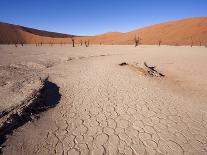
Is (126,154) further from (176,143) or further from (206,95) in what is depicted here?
(206,95)

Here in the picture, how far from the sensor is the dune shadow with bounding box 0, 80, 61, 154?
430 cm

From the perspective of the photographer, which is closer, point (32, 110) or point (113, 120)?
point (113, 120)

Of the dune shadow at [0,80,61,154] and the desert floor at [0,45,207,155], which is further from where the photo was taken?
the dune shadow at [0,80,61,154]

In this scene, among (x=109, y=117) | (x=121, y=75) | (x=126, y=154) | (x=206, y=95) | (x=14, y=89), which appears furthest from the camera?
(x=121, y=75)

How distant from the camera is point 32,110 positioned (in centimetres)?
530

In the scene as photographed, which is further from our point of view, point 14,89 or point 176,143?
point 14,89

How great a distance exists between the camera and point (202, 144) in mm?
4031

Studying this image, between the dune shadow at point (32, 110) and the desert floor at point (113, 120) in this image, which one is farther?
the dune shadow at point (32, 110)

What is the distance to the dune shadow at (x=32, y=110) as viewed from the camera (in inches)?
169

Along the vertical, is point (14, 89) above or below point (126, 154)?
above

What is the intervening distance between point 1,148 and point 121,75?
712 cm

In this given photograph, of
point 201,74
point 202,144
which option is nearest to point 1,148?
point 202,144

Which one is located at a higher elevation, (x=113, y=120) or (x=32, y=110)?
(x=32, y=110)

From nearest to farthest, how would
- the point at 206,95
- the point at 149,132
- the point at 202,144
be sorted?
the point at 202,144, the point at 149,132, the point at 206,95
